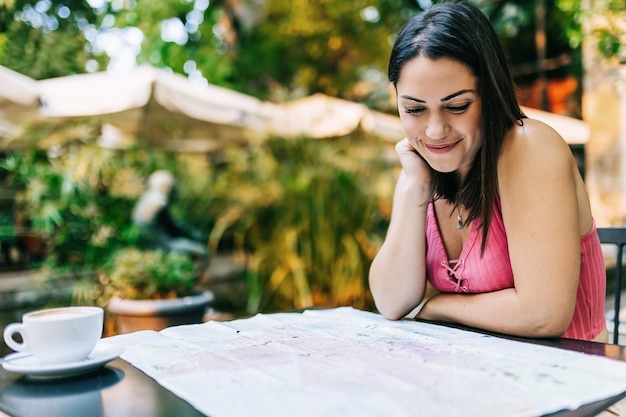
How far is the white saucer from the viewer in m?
0.79

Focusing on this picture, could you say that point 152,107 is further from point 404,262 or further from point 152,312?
A: point 404,262

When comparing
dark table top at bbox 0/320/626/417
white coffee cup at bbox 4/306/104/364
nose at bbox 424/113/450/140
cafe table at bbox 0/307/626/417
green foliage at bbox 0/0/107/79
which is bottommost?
dark table top at bbox 0/320/626/417

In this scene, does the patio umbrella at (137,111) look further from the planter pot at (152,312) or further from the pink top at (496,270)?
the pink top at (496,270)

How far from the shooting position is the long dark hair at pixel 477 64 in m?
1.15

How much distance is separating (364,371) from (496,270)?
534 millimetres

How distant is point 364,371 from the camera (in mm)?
771

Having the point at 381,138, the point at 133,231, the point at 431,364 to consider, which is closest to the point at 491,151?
the point at 431,364

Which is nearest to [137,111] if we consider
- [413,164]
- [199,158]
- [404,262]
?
[199,158]

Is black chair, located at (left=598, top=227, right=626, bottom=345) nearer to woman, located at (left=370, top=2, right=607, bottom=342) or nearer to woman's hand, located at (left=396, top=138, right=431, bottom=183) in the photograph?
woman, located at (left=370, top=2, right=607, bottom=342)

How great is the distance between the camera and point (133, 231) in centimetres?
417

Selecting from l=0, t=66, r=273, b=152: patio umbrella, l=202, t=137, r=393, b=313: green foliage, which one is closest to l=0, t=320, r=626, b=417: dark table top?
l=202, t=137, r=393, b=313: green foliage

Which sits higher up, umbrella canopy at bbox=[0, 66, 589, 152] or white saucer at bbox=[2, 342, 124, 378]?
umbrella canopy at bbox=[0, 66, 589, 152]

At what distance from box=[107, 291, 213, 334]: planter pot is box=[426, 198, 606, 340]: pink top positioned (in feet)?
6.42

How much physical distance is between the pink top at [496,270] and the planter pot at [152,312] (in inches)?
77.0
